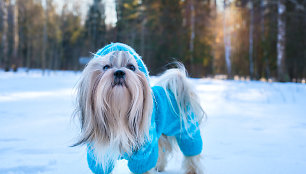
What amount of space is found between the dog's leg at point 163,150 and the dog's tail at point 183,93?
0.38 metres

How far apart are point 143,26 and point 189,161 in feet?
61.1

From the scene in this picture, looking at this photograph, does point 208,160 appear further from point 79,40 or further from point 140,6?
point 79,40

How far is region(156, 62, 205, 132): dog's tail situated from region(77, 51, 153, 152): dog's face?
0.60 m

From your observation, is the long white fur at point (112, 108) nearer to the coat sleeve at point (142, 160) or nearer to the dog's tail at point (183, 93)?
the coat sleeve at point (142, 160)

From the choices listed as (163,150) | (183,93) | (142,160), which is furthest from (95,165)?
(183,93)

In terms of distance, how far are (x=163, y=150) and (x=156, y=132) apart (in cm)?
51

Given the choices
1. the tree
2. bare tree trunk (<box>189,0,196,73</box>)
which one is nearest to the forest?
bare tree trunk (<box>189,0,196,73</box>)

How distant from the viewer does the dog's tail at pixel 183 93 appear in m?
2.36

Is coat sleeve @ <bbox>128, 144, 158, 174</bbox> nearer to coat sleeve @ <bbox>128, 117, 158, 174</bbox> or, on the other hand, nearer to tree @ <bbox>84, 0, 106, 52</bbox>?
coat sleeve @ <bbox>128, 117, 158, 174</bbox>

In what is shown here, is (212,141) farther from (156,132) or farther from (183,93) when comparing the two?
(156,132)

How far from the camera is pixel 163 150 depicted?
2.55 metres

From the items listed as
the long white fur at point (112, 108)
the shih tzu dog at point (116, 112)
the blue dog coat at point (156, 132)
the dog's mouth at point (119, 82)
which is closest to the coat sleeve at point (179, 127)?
the blue dog coat at point (156, 132)

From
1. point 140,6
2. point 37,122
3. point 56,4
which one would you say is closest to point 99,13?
point 56,4

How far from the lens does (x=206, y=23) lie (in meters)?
18.3
